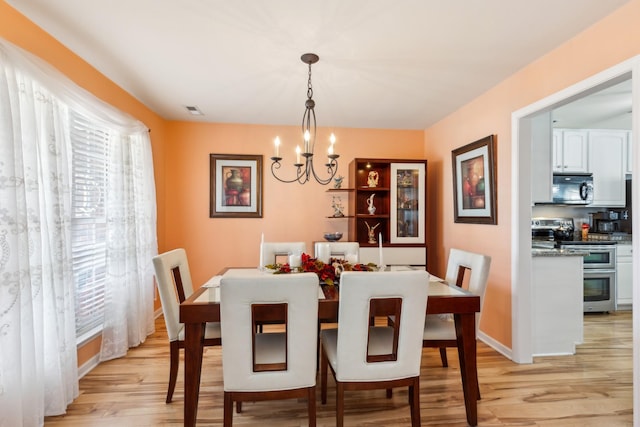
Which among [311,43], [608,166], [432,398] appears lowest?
[432,398]

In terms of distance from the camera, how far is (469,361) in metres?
1.83

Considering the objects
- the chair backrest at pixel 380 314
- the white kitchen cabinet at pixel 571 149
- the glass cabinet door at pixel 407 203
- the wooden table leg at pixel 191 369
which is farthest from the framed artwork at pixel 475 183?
the wooden table leg at pixel 191 369

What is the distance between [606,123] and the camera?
3.92 m

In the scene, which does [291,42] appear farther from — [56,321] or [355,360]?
[56,321]

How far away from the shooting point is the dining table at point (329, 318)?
5.37 ft

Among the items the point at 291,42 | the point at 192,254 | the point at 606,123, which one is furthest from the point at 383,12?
the point at 606,123

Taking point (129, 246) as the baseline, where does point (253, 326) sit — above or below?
below

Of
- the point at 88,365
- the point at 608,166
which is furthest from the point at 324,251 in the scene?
the point at 608,166

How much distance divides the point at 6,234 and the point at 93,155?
120 centimetres

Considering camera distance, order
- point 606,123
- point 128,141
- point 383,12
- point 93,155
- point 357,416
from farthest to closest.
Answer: point 606,123
point 128,141
point 93,155
point 357,416
point 383,12

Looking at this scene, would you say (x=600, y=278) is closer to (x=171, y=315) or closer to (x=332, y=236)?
(x=332, y=236)

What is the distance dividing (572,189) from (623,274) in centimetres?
114

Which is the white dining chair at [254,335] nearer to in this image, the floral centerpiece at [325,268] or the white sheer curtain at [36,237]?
the floral centerpiece at [325,268]

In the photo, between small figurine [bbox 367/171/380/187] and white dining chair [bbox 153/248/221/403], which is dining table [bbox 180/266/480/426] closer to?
white dining chair [bbox 153/248/221/403]
